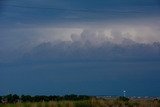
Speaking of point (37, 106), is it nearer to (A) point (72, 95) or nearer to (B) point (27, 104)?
(B) point (27, 104)

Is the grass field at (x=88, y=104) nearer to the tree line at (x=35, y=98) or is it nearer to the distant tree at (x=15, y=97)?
the tree line at (x=35, y=98)

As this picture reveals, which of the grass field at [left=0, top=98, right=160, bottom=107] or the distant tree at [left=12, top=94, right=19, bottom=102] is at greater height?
the distant tree at [left=12, top=94, right=19, bottom=102]

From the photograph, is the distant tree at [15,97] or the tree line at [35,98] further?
the distant tree at [15,97]

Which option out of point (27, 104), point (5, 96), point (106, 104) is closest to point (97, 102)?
point (106, 104)

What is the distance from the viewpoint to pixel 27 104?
3859cm

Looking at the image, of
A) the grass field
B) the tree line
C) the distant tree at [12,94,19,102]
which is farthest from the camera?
the distant tree at [12,94,19,102]

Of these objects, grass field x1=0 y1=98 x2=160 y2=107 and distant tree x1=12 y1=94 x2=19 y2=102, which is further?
distant tree x1=12 y1=94 x2=19 y2=102

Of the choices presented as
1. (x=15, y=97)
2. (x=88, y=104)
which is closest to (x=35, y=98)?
(x=15, y=97)

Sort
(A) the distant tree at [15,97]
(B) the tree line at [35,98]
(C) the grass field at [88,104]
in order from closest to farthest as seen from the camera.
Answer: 1. (C) the grass field at [88,104]
2. (B) the tree line at [35,98]
3. (A) the distant tree at [15,97]

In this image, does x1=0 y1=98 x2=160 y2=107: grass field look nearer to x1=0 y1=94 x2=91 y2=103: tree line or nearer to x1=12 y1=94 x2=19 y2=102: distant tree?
x1=0 y1=94 x2=91 y2=103: tree line

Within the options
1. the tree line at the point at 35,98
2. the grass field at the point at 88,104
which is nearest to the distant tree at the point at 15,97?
the tree line at the point at 35,98

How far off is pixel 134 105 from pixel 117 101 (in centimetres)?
229

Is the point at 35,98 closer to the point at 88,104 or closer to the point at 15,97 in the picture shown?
the point at 15,97

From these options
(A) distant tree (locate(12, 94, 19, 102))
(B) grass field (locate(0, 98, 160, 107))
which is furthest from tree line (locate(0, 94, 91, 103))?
(B) grass field (locate(0, 98, 160, 107))
